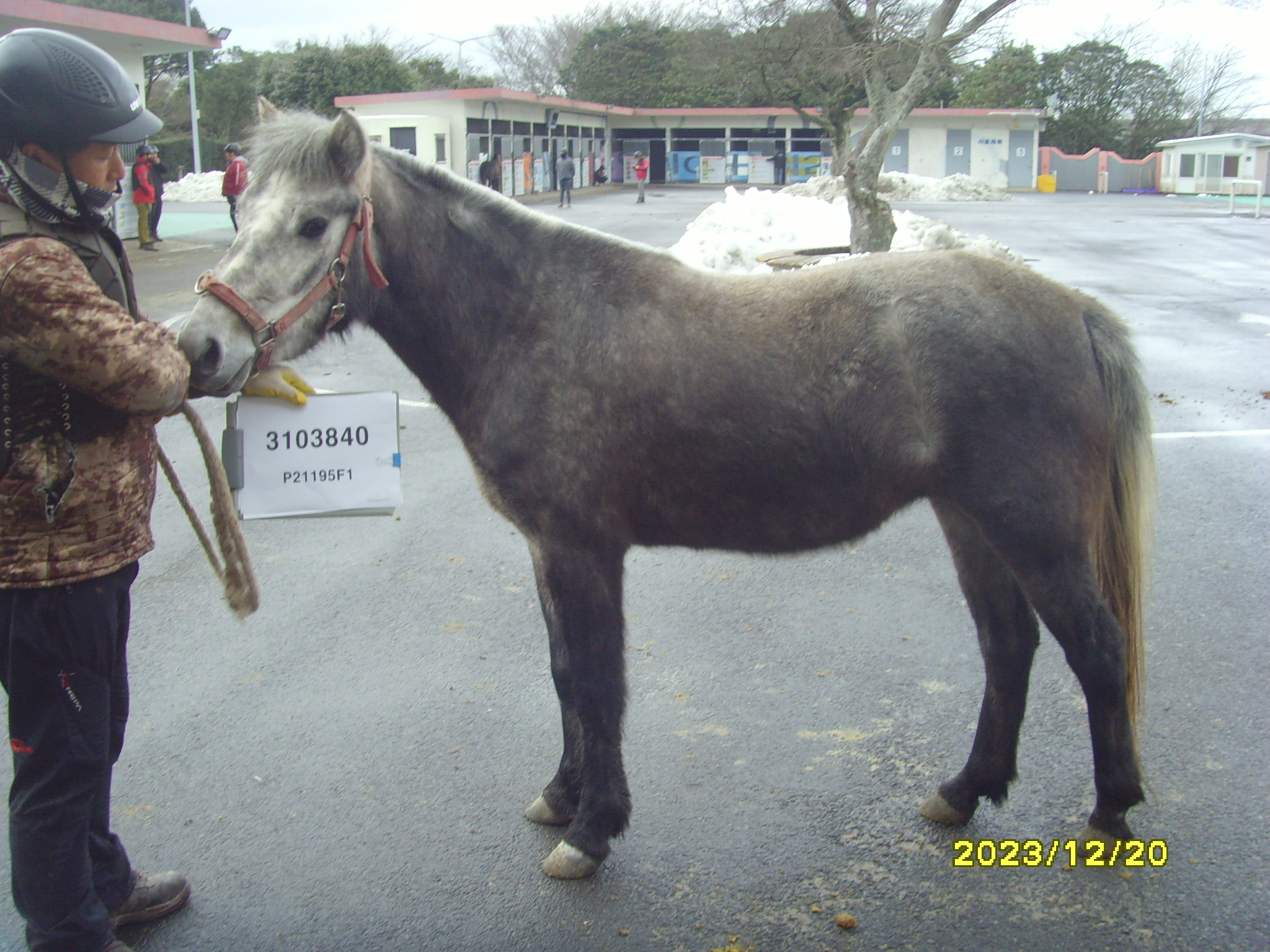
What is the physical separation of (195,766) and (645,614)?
1.97 m

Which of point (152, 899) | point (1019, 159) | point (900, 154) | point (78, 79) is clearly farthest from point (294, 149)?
point (1019, 159)

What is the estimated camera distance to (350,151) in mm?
2531

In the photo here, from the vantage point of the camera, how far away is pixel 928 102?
173 feet

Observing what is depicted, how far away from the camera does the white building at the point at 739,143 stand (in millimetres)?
40375

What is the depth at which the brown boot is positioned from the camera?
103 inches

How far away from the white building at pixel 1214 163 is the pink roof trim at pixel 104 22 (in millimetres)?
39985

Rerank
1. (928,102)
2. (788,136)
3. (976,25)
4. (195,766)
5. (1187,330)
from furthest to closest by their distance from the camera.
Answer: (928,102) < (788,136) < (976,25) < (1187,330) < (195,766)

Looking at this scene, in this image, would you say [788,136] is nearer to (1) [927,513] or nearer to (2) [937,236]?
(2) [937,236]

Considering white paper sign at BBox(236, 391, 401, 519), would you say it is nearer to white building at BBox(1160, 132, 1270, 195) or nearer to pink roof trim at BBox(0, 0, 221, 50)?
pink roof trim at BBox(0, 0, 221, 50)

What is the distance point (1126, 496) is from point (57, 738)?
9.39 ft

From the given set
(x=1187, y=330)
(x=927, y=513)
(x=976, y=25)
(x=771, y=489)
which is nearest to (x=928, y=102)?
(x=976, y=25)

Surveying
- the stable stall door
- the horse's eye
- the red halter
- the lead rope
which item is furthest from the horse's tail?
the stable stall door

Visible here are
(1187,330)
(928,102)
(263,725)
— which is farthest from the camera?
(928,102)

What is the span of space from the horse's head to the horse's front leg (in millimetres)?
895
